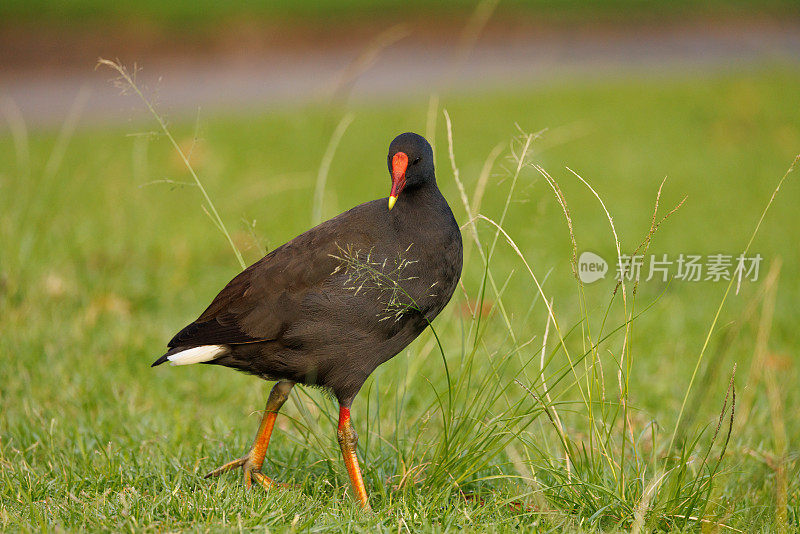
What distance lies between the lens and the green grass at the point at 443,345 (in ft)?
8.51

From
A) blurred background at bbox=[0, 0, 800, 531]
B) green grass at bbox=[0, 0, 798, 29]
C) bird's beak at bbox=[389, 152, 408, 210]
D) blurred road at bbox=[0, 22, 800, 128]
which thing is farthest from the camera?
green grass at bbox=[0, 0, 798, 29]

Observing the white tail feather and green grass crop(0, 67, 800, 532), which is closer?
green grass crop(0, 67, 800, 532)

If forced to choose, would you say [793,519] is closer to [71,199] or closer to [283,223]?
[283,223]

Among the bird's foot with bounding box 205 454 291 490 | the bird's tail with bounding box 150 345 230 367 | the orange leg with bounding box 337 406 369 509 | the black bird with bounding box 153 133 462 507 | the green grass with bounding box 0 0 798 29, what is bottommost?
the bird's foot with bounding box 205 454 291 490

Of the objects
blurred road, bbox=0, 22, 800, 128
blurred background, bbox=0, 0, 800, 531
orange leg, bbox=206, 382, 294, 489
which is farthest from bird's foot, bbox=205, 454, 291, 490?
blurred road, bbox=0, 22, 800, 128

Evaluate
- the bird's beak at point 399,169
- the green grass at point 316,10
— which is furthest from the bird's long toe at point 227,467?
the green grass at point 316,10

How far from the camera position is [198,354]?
2717 millimetres

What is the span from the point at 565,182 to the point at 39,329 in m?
4.98

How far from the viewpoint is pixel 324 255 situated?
2.67 meters

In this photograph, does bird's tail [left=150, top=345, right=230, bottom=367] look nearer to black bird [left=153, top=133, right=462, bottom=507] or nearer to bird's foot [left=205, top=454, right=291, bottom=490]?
black bird [left=153, top=133, right=462, bottom=507]

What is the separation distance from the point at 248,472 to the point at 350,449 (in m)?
0.39

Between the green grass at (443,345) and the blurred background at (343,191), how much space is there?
0.02 metres

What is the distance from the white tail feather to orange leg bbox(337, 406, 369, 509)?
45cm

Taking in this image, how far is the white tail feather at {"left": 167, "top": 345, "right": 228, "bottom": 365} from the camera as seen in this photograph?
8.90 feet
